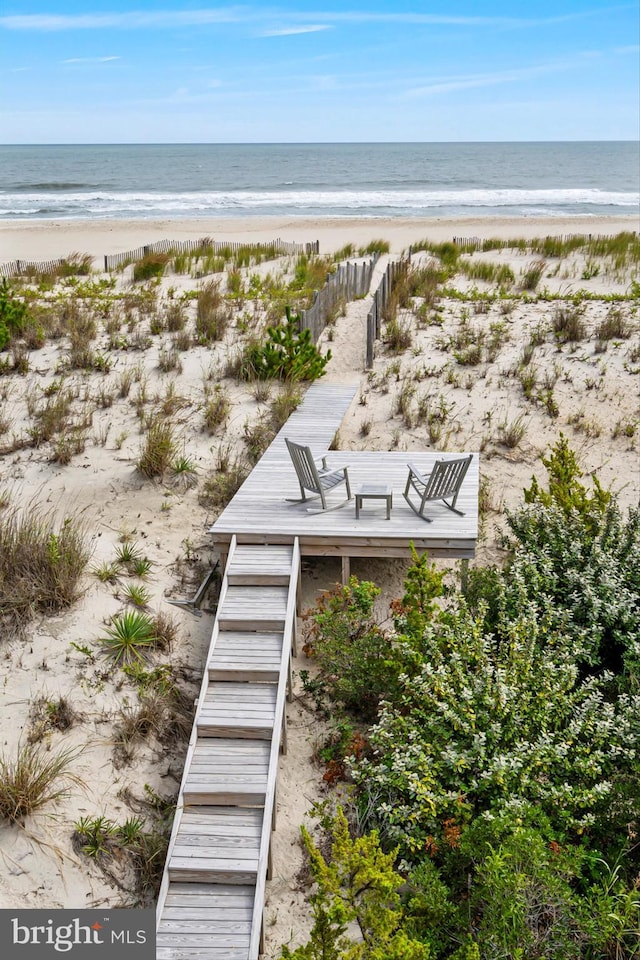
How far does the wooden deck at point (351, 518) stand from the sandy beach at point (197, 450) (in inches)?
27.6

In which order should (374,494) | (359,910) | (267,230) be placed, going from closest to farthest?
(359,910) → (374,494) → (267,230)

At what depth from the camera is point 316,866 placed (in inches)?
170

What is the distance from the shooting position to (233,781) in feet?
18.4

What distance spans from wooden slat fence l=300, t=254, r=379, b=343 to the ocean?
1194 inches

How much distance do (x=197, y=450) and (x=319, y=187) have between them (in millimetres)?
60510

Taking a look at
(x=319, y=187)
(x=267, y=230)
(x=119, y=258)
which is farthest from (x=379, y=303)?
(x=319, y=187)

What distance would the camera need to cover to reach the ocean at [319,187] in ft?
166

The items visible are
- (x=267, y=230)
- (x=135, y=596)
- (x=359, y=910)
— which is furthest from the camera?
(x=267, y=230)

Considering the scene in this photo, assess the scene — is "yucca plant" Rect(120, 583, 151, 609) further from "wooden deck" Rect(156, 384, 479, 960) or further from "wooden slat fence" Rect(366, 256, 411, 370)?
"wooden slat fence" Rect(366, 256, 411, 370)

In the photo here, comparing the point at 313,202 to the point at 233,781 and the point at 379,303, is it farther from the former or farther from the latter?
the point at 233,781

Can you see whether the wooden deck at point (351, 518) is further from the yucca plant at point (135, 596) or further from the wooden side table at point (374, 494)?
the yucca plant at point (135, 596)

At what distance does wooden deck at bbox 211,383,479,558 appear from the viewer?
311 inches

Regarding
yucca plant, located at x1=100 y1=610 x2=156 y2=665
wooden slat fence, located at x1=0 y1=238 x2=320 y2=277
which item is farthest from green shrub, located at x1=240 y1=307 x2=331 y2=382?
wooden slat fence, located at x1=0 y1=238 x2=320 y2=277

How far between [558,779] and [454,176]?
255 feet
